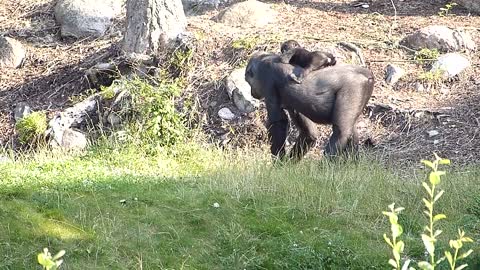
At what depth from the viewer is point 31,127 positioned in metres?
10.5

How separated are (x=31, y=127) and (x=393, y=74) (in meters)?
5.00

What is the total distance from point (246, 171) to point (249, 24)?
5487 millimetres

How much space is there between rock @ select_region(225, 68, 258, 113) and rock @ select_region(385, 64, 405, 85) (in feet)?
6.20

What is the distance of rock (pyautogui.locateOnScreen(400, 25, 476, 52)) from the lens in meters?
10.9

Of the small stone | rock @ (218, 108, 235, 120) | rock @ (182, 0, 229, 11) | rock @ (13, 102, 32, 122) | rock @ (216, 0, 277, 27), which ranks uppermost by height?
rock @ (216, 0, 277, 27)

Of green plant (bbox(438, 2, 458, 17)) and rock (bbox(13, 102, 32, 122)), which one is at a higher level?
green plant (bbox(438, 2, 458, 17))

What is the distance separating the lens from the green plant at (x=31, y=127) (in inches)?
410

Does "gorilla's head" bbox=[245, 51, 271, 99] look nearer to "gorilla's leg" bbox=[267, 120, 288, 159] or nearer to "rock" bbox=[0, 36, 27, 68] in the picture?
"gorilla's leg" bbox=[267, 120, 288, 159]

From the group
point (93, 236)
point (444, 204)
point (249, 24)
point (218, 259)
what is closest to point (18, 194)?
point (93, 236)

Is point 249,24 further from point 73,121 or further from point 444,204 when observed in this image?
point 444,204

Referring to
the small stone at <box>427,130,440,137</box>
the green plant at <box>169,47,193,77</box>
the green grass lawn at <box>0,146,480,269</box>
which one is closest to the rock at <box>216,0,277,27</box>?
the green plant at <box>169,47,193,77</box>

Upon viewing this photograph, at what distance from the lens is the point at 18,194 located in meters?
6.12

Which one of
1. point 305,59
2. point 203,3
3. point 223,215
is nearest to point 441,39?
point 305,59

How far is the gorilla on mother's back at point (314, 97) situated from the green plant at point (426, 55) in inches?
110
